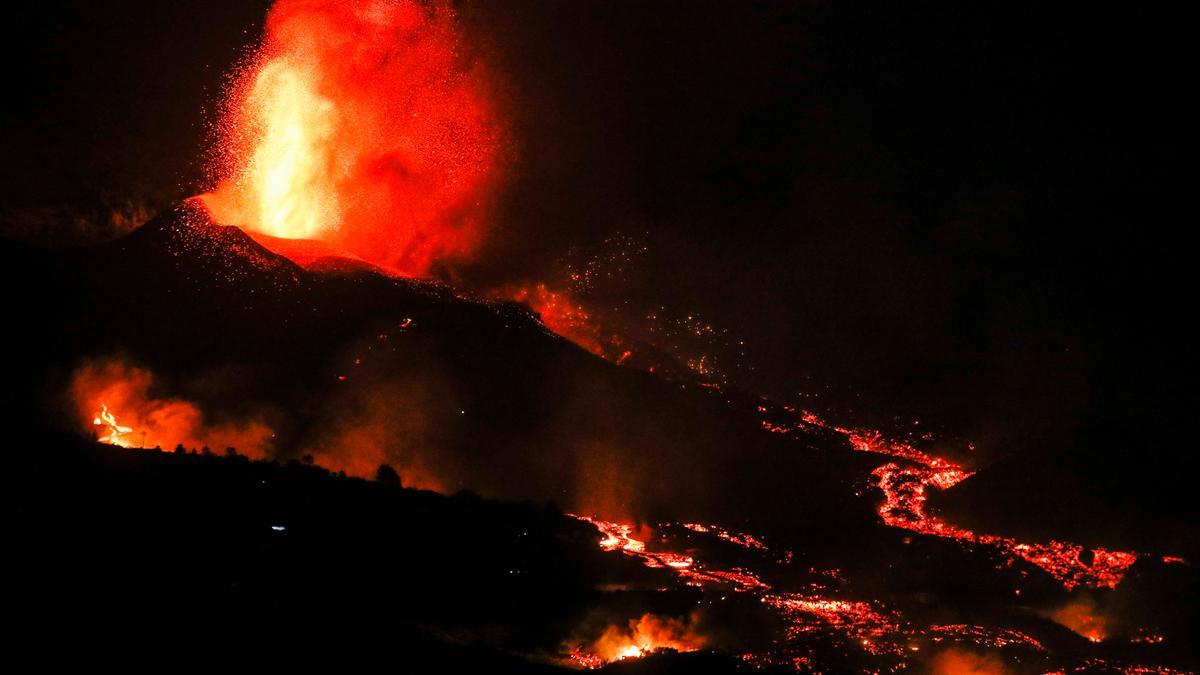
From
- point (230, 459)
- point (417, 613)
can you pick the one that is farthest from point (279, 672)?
point (230, 459)

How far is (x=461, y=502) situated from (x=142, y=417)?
9547 millimetres

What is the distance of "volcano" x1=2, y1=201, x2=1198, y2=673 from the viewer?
13.5 m

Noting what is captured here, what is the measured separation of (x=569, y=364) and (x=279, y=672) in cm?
2536

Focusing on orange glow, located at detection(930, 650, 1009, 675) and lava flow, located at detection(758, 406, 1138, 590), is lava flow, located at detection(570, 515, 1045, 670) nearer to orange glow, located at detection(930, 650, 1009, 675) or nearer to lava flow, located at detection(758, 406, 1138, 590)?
orange glow, located at detection(930, 650, 1009, 675)

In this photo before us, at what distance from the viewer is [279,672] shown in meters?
9.87

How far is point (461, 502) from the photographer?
19.5 metres

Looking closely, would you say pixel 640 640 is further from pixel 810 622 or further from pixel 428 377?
pixel 428 377

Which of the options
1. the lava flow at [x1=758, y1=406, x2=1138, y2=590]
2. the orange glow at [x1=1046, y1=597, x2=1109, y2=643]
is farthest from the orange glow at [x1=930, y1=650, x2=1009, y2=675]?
the lava flow at [x1=758, y1=406, x2=1138, y2=590]

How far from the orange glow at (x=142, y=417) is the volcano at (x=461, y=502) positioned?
0.09 m

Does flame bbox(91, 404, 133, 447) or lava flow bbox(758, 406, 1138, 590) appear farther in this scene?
lava flow bbox(758, 406, 1138, 590)

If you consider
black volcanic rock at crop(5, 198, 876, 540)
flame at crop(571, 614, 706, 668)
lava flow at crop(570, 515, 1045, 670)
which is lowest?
flame at crop(571, 614, 706, 668)

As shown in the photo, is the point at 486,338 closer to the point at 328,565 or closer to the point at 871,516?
the point at 871,516

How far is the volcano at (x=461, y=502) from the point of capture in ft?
44.3

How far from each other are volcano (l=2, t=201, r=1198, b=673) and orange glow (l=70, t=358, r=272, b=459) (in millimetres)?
89
